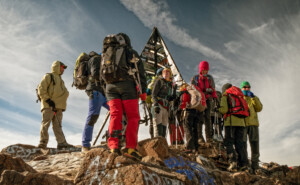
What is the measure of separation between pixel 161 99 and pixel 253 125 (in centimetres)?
333

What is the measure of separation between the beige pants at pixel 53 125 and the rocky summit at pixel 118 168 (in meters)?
0.42

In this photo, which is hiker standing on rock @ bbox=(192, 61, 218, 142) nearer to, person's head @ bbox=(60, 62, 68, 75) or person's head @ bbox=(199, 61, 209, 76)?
person's head @ bbox=(199, 61, 209, 76)

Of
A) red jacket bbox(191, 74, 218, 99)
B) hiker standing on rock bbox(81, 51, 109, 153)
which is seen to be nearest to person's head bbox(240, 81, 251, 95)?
red jacket bbox(191, 74, 218, 99)

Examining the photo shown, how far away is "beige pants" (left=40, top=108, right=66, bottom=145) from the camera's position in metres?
6.87

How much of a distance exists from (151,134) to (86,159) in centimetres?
589

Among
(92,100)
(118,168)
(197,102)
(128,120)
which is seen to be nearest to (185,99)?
(197,102)

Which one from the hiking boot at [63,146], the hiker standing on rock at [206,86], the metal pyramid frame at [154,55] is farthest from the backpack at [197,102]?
the metal pyramid frame at [154,55]

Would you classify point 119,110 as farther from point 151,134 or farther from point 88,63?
point 151,134

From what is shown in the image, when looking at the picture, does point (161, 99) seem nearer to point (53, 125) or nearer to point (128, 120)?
point (128, 120)

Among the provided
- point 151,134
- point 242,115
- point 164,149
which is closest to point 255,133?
point 242,115

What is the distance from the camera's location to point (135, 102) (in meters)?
4.47

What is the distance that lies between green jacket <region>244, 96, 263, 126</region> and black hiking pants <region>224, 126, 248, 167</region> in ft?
3.04

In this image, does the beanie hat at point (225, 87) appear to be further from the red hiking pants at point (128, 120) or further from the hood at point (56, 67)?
the hood at point (56, 67)

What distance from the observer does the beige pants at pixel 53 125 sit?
687 centimetres
